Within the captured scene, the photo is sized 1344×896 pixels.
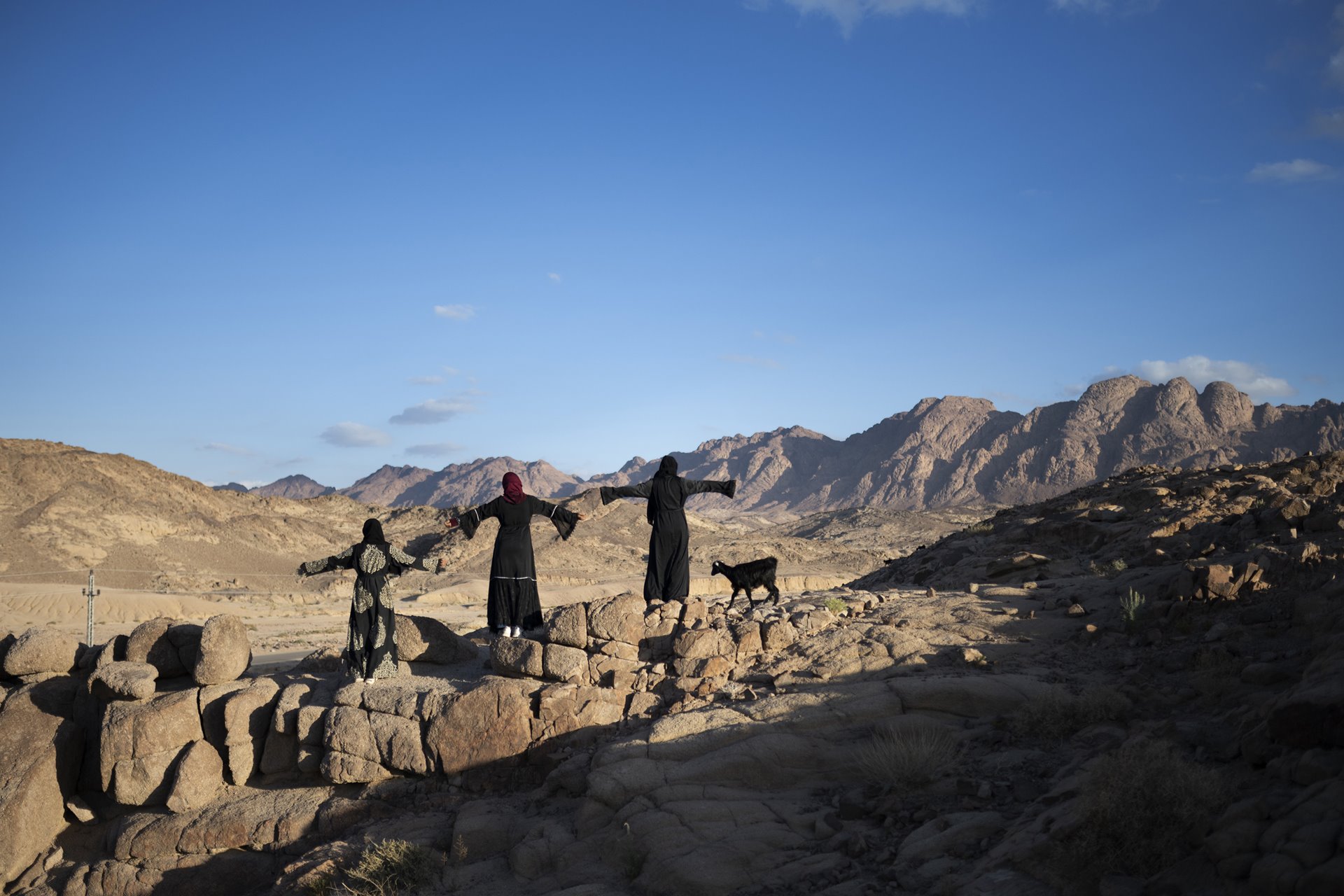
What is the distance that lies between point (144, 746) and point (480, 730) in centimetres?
427

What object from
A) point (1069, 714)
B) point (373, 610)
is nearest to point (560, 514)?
point (373, 610)

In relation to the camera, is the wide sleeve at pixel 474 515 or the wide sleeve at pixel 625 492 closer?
the wide sleeve at pixel 474 515

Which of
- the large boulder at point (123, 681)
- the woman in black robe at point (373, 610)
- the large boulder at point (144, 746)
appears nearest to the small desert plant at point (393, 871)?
the woman in black robe at point (373, 610)

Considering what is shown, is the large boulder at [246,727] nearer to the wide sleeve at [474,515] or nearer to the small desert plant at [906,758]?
the wide sleeve at [474,515]

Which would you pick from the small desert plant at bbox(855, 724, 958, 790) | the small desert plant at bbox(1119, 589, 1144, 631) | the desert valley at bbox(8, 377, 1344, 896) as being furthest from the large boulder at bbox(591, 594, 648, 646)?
the small desert plant at bbox(1119, 589, 1144, 631)

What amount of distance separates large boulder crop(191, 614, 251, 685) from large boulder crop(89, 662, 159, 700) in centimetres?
50

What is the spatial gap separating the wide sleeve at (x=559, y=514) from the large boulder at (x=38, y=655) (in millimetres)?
6380

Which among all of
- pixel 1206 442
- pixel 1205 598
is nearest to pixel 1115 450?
pixel 1206 442

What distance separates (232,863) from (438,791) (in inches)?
92.1

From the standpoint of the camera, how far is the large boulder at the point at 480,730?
8.89 meters

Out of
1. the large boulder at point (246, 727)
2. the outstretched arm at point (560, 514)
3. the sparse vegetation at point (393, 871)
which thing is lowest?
the sparse vegetation at point (393, 871)

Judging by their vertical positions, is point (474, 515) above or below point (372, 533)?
above

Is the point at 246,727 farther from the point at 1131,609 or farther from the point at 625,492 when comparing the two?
the point at 1131,609

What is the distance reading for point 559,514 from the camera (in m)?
11.0
